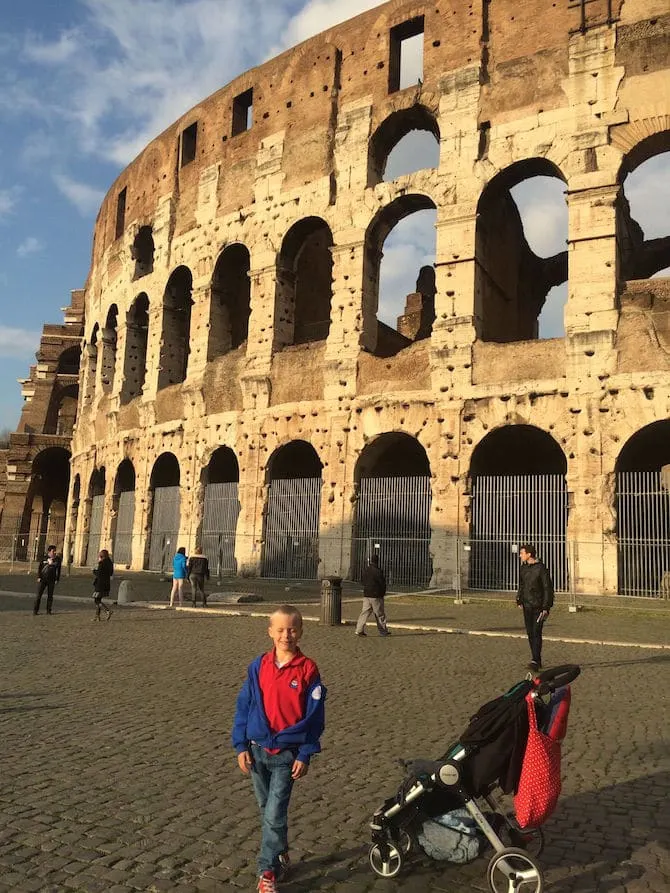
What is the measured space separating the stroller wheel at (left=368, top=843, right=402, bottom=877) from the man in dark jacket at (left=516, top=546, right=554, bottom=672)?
4.58 meters

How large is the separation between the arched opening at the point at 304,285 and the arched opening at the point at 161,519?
18.8ft

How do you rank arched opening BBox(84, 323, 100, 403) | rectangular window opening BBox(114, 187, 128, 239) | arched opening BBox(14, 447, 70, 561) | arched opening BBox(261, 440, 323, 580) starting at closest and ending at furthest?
arched opening BBox(261, 440, 323, 580) < rectangular window opening BBox(114, 187, 128, 239) < arched opening BBox(84, 323, 100, 403) < arched opening BBox(14, 447, 70, 561)

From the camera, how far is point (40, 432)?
34.4m

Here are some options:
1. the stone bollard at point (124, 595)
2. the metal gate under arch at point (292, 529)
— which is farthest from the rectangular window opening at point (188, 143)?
the stone bollard at point (124, 595)

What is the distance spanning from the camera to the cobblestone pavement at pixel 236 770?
9.44 ft

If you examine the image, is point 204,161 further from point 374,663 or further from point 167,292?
point 374,663

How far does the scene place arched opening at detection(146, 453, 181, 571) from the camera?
67.7 ft

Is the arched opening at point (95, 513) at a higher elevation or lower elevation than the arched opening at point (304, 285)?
lower

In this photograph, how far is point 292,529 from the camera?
58.7ft

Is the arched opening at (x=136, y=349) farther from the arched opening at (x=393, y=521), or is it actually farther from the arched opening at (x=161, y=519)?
the arched opening at (x=393, y=521)

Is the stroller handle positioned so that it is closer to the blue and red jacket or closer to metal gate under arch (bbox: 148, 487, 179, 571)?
the blue and red jacket

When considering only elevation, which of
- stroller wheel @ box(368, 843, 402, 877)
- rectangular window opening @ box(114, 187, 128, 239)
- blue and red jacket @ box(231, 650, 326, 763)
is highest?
rectangular window opening @ box(114, 187, 128, 239)

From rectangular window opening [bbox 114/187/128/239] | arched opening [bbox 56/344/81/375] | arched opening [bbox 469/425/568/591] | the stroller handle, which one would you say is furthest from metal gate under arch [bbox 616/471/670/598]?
arched opening [bbox 56/344/81/375]

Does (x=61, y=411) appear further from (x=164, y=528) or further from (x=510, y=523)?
(x=510, y=523)
